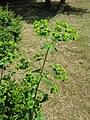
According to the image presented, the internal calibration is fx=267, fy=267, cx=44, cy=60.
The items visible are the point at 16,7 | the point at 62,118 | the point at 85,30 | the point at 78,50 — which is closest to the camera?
the point at 62,118

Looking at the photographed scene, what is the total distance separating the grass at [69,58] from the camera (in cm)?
740

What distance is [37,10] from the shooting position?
15.7m

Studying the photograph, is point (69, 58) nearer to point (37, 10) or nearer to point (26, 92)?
point (26, 92)

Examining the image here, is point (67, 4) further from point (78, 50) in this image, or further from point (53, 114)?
point (53, 114)

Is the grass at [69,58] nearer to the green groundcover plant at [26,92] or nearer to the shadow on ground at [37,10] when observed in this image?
the shadow on ground at [37,10]

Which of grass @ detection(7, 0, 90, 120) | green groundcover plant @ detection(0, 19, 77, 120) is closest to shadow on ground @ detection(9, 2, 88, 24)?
grass @ detection(7, 0, 90, 120)

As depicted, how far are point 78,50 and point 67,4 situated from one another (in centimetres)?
780

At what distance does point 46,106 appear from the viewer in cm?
742

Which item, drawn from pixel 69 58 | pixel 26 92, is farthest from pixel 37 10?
pixel 26 92

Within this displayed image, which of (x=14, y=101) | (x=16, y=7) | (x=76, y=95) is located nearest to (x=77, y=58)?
(x=76, y=95)

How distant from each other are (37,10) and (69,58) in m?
6.37

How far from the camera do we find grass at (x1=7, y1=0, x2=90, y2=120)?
7398 mm

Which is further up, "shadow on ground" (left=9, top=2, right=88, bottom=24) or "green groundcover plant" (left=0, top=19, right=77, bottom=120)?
"green groundcover plant" (left=0, top=19, right=77, bottom=120)

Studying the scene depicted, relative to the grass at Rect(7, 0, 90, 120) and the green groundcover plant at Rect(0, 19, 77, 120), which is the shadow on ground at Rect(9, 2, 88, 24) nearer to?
the grass at Rect(7, 0, 90, 120)
